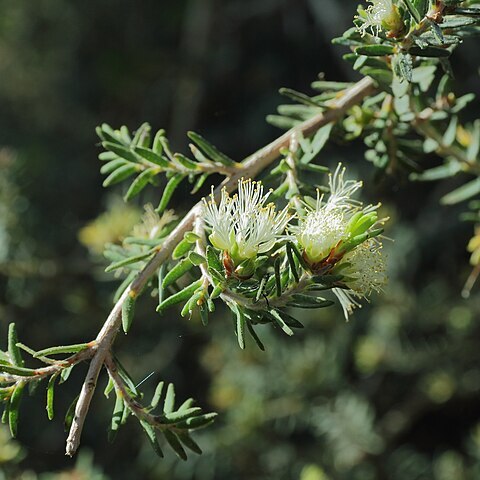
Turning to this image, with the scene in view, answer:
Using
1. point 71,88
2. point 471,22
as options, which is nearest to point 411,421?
point 471,22

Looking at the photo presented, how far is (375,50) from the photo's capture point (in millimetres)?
818

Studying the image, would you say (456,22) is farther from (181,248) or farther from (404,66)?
(181,248)

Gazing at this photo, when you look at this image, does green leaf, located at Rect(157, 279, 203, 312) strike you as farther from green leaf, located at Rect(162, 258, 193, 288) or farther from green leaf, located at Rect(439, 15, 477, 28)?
green leaf, located at Rect(439, 15, 477, 28)

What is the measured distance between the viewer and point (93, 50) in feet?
8.63

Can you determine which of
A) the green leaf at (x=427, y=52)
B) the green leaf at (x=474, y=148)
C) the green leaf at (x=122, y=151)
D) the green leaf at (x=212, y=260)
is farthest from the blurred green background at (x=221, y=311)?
the green leaf at (x=427, y=52)

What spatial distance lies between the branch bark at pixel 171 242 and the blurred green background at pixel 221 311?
62 centimetres

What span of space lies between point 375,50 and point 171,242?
1.06ft

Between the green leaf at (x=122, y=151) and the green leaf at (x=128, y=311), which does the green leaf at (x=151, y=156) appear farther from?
the green leaf at (x=128, y=311)

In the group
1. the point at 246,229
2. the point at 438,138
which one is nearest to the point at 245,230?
the point at 246,229

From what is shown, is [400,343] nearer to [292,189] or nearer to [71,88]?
[292,189]

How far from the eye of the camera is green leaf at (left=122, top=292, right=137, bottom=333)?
81 cm

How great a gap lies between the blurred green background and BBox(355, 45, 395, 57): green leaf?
89 cm

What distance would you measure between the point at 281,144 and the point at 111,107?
5.72ft

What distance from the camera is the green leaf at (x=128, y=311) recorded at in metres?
0.81
